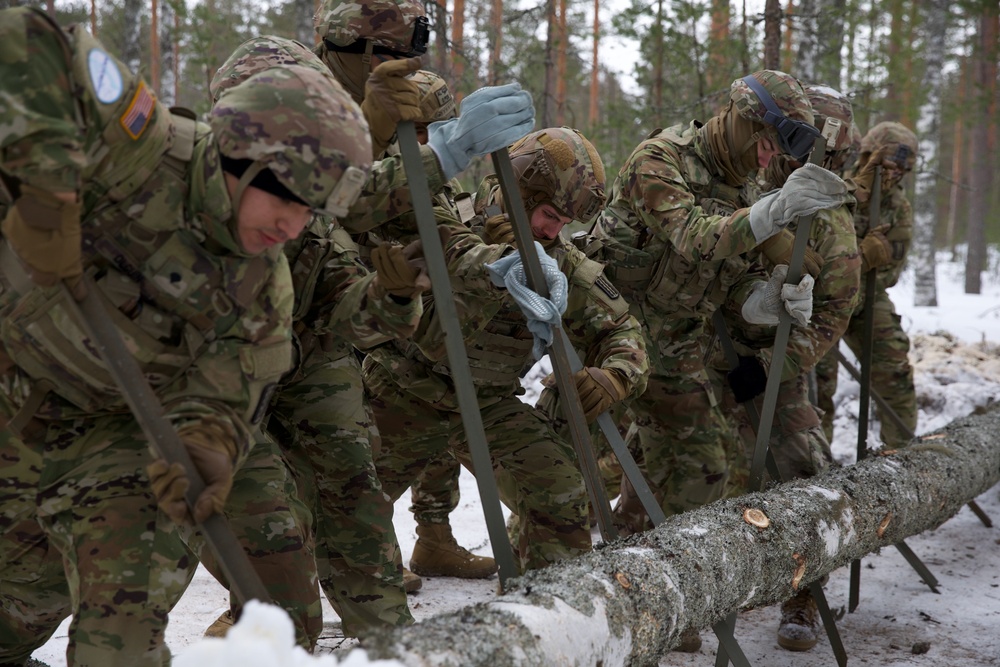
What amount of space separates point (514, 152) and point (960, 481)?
10.3ft

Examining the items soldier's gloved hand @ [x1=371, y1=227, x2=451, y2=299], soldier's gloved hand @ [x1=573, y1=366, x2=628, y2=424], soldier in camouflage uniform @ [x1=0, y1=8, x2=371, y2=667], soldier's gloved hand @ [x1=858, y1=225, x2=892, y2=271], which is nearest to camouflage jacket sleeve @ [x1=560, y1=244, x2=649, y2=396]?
soldier's gloved hand @ [x1=573, y1=366, x2=628, y2=424]

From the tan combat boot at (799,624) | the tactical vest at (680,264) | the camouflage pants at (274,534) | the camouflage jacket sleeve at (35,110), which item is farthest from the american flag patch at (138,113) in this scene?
the tan combat boot at (799,624)

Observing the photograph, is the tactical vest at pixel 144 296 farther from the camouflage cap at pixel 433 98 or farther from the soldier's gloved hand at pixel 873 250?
the soldier's gloved hand at pixel 873 250

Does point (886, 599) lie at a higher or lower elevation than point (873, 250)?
lower

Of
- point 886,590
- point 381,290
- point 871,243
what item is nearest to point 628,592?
point 381,290

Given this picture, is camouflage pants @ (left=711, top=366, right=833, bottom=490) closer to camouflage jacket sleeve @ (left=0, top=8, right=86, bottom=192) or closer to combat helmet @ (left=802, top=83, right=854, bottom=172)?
combat helmet @ (left=802, top=83, right=854, bottom=172)

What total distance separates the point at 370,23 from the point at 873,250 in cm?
368

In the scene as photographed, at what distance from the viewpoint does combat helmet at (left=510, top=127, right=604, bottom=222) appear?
11.5 ft

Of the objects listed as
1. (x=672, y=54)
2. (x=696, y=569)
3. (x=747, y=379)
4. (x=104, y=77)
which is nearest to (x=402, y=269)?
(x=104, y=77)

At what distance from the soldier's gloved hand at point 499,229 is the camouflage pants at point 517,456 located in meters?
0.68

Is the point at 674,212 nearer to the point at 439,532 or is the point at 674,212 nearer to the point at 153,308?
the point at 439,532

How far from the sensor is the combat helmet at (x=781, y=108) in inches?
157

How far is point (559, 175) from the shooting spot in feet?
11.5

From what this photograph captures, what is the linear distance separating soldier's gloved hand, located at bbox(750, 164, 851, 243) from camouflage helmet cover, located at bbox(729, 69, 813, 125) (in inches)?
16.3
